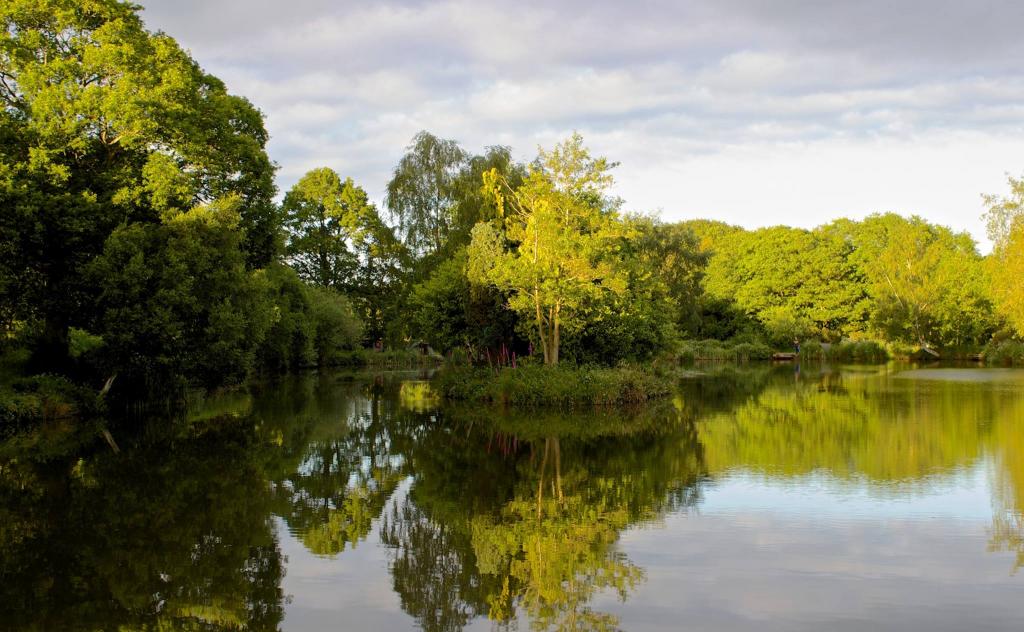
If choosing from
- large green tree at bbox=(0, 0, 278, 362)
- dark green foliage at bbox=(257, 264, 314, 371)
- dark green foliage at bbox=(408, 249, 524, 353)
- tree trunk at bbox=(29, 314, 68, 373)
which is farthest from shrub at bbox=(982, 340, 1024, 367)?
tree trunk at bbox=(29, 314, 68, 373)

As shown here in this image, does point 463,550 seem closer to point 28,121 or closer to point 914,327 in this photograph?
point 28,121

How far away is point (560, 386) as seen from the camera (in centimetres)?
2786

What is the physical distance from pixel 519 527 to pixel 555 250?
17.8 meters

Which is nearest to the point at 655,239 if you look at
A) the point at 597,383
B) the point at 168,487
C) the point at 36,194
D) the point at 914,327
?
the point at 914,327

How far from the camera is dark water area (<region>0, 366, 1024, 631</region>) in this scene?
26.6ft

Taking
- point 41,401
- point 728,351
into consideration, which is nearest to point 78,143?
point 41,401

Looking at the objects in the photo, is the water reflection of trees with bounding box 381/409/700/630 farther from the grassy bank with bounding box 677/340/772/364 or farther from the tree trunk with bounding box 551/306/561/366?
the grassy bank with bounding box 677/340/772/364

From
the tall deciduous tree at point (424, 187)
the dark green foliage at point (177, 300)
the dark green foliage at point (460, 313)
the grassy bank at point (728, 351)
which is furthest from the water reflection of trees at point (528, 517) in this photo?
the grassy bank at point (728, 351)

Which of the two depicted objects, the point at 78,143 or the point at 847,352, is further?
the point at 847,352

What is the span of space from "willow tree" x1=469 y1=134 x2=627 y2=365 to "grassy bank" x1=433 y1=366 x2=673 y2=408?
1391 millimetres

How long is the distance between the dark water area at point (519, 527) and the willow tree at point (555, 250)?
7.30 m

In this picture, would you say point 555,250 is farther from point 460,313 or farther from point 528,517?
point 528,517

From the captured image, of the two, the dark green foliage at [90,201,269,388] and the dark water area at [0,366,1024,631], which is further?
the dark green foliage at [90,201,269,388]

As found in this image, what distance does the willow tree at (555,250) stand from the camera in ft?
93.6
